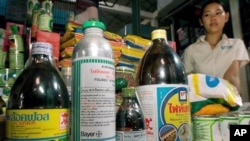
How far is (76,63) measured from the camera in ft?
1.23

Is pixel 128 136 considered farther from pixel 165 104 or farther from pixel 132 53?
pixel 132 53

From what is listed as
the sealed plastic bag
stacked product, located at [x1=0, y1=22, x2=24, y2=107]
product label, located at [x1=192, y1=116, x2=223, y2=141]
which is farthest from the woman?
stacked product, located at [x1=0, y1=22, x2=24, y2=107]

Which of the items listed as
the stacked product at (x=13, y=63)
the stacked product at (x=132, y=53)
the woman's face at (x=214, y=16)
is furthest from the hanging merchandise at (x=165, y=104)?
the woman's face at (x=214, y=16)

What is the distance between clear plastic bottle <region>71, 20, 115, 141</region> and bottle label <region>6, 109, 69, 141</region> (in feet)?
0.11

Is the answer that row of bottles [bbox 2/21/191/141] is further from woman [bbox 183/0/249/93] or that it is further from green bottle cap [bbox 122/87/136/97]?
woman [bbox 183/0/249/93]

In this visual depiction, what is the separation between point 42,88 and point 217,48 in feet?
4.39

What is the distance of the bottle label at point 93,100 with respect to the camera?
1.14ft

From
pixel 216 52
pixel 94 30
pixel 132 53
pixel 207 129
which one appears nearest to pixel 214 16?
pixel 216 52

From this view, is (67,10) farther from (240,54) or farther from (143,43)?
(240,54)

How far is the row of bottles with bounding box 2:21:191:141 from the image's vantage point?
341 millimetres

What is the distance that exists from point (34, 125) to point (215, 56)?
1.34 meters

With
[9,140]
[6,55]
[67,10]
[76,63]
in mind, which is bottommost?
[9,140]

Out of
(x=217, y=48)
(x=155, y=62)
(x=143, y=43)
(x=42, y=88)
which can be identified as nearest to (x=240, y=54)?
(x=217, y=48)

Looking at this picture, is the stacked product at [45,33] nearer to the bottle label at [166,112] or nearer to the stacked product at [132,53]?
the stacked product at [132,53]
